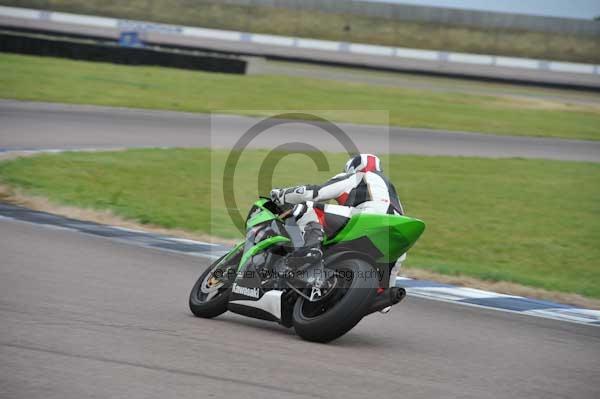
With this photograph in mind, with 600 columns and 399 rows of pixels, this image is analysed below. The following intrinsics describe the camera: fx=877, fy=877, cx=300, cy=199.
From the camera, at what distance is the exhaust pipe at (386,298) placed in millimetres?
5578

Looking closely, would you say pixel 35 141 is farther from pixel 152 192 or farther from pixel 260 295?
pixel 260 295

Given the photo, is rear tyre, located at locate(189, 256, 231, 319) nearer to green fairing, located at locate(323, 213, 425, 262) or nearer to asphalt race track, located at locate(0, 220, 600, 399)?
asphalt race track, located at locate(0, 220, 600, 399)

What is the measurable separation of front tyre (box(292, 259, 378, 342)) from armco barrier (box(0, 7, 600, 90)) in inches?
1515

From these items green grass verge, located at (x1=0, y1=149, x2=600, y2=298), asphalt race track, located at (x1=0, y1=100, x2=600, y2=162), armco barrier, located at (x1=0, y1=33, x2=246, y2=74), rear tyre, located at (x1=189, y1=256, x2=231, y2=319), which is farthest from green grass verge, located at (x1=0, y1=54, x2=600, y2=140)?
rear tyre, located at (x1=189, y1=256, x2=231, y2=319)

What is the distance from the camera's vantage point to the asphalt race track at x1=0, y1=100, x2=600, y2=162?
1691 centimetres

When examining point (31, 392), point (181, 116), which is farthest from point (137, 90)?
point (31, 392)

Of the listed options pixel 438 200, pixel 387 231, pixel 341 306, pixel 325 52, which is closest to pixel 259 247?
pixel 341 306

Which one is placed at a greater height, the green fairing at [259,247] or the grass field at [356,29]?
the grass field at [356,29]

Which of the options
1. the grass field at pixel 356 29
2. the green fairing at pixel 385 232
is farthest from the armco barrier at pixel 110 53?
the grass field at pixel 356 29

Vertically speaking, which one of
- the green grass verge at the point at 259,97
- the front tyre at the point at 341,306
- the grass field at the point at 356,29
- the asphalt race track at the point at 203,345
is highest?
the grass field at the point at 356,29

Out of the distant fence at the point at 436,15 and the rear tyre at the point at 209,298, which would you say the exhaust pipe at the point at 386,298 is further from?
the distant fence at the point at 436,15

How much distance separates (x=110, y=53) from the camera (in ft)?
99.1

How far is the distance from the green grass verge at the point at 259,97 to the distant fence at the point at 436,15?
29244 mm

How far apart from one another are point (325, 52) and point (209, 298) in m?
44.2
